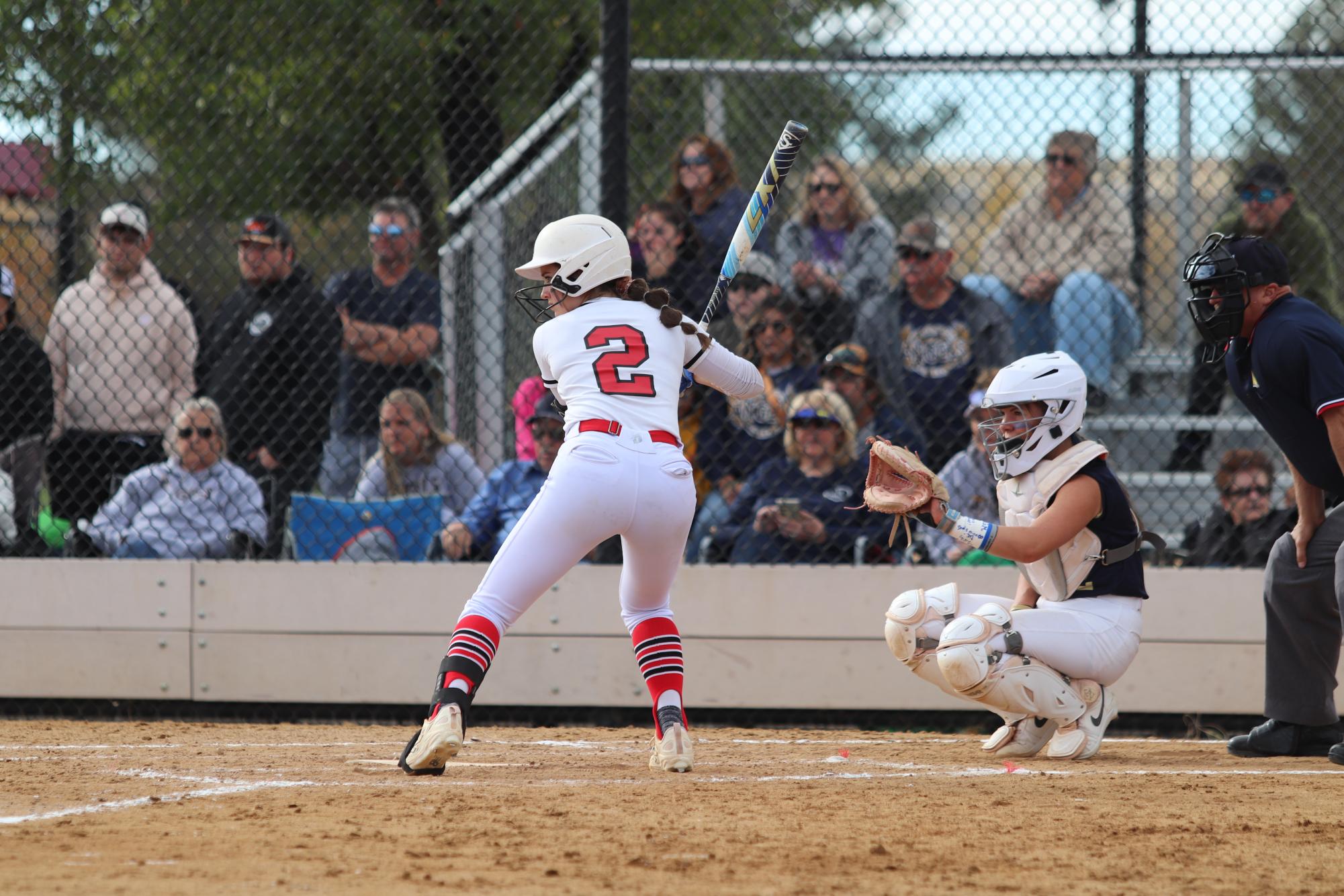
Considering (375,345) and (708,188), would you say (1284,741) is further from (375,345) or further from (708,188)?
(375,345)

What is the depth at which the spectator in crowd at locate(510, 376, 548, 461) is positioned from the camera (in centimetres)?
679

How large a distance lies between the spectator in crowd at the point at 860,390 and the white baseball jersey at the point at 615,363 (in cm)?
207

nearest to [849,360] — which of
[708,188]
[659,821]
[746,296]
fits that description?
[746,296]

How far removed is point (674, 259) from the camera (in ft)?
21.9

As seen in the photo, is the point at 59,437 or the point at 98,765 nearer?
the point at 98,765

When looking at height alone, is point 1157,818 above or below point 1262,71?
below

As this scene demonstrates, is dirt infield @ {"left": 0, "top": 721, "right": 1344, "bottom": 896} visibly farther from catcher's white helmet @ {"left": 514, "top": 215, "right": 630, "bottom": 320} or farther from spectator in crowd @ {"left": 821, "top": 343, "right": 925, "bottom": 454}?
spectator in crowd @ {"left": 821, "top": 343, "right": 925, "bottom": 454}

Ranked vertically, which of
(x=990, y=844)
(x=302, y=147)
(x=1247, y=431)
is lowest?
(x=990, y=844)

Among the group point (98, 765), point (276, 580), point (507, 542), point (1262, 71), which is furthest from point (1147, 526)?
point (98, 765)

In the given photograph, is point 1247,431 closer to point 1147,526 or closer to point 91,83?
point 1147,526

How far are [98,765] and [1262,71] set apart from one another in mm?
5764

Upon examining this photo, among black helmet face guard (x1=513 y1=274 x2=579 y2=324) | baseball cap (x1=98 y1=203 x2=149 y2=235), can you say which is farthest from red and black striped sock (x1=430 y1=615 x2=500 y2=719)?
baseball cap (x1=98 y1=203 x2=149 y2=235)

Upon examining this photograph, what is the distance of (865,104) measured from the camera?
7117mm

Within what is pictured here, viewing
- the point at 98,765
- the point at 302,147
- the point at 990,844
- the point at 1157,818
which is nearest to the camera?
the point at 990,844
